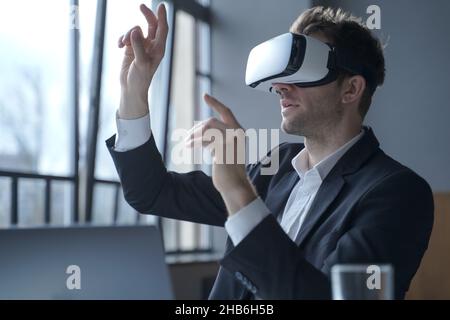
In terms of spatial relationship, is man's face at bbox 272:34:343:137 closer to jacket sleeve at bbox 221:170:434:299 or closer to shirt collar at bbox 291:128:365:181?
shirt collar at bbox 291:128:365:181

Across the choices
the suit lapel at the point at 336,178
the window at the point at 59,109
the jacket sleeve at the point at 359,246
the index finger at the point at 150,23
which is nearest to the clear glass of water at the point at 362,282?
the jacket sleeve at the point at 359,246

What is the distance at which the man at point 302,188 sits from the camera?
0.98 m

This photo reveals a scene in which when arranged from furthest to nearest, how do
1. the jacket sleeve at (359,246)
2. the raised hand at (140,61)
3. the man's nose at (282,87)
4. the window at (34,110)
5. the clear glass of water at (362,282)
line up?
the window at (34,110), the man's nose at (282,87), the raised hand at (140,61), the jacket sleeve at (359,246), the clear glass of water at (362,282)

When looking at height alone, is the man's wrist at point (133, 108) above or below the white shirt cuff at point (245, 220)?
above

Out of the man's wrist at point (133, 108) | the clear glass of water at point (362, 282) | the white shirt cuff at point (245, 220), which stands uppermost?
the man's wrist at point (133, 108)

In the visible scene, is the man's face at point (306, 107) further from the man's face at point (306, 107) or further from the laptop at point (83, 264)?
the laptop at point (83, 264)

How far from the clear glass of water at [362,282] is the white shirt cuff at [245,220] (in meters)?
0.22

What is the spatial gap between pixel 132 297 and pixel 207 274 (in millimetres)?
4203

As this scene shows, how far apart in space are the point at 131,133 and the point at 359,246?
0.54 meters

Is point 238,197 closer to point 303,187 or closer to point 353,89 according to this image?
point 303,187

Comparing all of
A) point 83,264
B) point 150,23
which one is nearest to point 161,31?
point 150,23

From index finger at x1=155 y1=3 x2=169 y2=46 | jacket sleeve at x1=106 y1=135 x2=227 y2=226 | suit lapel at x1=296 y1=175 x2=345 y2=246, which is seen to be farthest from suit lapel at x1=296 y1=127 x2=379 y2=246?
index finger at x1=155 y1=3 x2=169 y2=46
